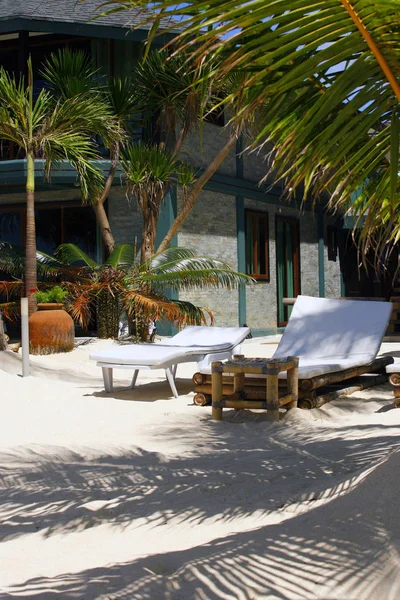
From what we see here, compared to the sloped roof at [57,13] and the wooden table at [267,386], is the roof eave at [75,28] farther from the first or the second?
the wooden table at [267,386]

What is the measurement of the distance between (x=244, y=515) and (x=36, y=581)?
128cm

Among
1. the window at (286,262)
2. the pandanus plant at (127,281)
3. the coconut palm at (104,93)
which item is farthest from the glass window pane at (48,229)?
the window at (286,262)

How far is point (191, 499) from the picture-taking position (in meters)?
3.99

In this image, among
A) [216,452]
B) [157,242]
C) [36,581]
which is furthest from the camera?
[157,242]

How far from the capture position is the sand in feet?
8.26

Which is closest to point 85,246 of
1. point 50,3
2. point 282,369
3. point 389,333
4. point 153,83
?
point 153,83

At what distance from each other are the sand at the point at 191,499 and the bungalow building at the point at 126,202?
7.38m

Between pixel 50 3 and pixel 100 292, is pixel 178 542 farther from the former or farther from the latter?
pixel 50 3

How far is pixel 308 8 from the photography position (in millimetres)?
2516

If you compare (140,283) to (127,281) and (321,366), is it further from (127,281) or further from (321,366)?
(321,366)

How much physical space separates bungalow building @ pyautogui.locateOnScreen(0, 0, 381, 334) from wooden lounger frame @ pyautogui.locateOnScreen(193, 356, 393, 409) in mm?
6510

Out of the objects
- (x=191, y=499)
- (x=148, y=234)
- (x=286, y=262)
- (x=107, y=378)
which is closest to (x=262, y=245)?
(x=286, y=262)

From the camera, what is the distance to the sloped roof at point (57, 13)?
13.4 meters

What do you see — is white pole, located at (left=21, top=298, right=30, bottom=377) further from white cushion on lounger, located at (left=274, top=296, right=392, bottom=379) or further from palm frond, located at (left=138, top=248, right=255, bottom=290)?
palm frond, located at (left=138, top=248, right=255, bottom=290)
